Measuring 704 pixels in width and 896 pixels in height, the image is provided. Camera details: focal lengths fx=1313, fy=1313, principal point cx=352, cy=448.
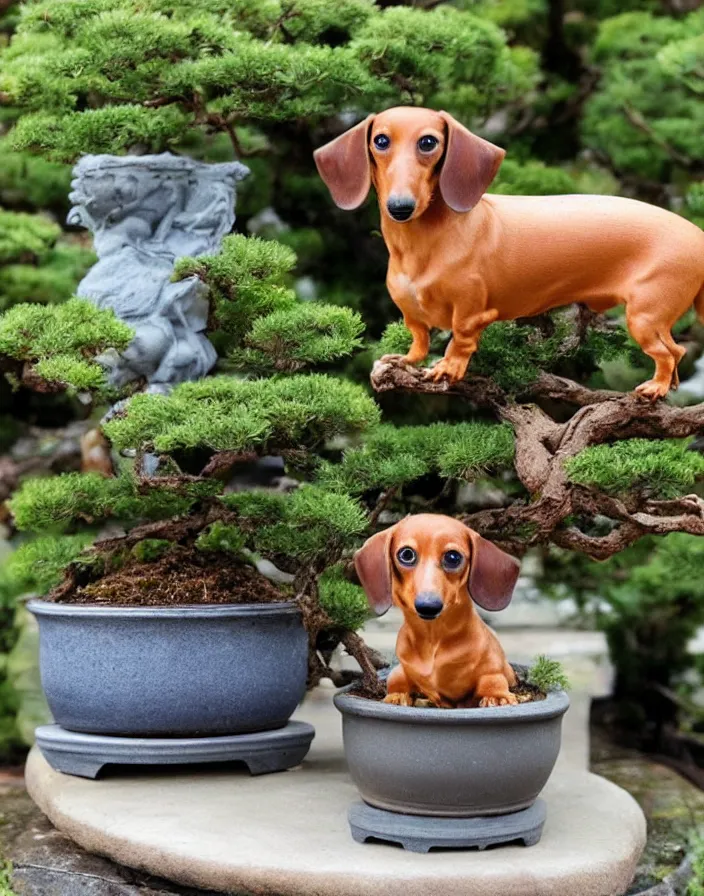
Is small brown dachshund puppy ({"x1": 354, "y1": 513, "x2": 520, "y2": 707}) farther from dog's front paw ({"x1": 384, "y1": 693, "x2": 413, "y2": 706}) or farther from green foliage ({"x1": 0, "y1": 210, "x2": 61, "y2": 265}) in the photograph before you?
green foliage ({"x1": 0, "y1": 210, "x2": 61, "y2": 265})

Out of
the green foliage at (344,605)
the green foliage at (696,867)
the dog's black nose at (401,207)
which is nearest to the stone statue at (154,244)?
the green foliage at (344,605)

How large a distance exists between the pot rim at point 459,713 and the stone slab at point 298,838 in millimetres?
231

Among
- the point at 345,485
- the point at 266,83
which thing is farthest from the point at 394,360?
the point at 266,83

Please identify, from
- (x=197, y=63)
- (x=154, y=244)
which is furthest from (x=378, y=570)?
(x=197, y=63)

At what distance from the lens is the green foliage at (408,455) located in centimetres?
246

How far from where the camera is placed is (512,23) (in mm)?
3984

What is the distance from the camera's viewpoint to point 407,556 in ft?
7.28

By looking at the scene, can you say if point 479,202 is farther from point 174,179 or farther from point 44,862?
point 44,862

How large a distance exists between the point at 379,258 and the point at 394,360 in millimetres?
1266

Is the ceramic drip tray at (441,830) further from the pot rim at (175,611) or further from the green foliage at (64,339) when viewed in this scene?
the green foliage at (64,339)

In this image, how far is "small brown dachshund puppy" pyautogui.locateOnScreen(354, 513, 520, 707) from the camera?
87.3 inches

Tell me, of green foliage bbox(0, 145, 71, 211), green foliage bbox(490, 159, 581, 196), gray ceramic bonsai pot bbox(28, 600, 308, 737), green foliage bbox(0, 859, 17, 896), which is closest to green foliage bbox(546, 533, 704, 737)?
green foliage bbox(490, 159, 581, 196)

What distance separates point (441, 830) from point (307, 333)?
956 mm

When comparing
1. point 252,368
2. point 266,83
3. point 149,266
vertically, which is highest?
point 266,83
